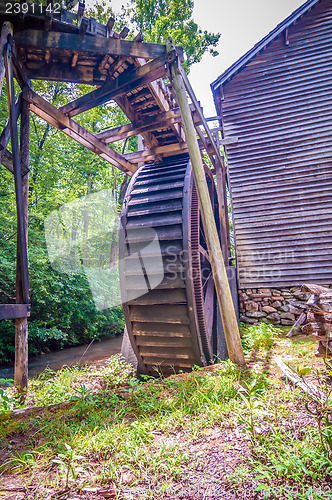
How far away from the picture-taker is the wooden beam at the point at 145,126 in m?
4.08

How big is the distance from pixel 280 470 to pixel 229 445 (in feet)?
1.32

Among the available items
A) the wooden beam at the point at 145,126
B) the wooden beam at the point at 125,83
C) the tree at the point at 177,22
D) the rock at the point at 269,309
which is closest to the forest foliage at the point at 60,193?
the tree at the point at 177,22

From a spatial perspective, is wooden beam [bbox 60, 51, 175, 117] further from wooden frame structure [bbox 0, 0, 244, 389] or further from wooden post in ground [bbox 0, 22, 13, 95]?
wooden post in ground [bbox 0, 22, 13, 95]

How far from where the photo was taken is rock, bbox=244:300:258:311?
6.59 m

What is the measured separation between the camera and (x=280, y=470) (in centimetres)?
116

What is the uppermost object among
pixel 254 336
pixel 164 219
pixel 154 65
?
pixel 154 65

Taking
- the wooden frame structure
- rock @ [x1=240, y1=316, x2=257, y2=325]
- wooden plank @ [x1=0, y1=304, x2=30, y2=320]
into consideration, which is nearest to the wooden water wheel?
the wooden frame structure

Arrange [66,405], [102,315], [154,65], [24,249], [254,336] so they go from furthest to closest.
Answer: [102,315], [254,336], [154,65], [24,249], [66,405]

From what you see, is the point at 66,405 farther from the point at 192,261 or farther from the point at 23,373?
the point at 192,261

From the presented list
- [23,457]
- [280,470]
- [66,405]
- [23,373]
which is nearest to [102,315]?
[23,373]

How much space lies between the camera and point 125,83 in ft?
11.2

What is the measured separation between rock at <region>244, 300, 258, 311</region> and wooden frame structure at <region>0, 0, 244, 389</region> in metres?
4.10

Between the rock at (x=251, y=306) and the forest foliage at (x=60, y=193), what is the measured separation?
452cm

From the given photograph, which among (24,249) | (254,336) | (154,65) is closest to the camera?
(24,249)
